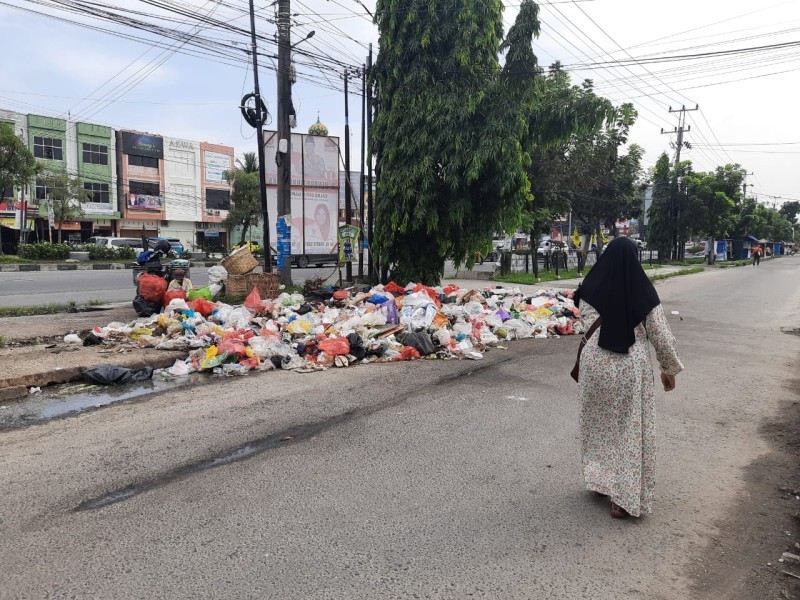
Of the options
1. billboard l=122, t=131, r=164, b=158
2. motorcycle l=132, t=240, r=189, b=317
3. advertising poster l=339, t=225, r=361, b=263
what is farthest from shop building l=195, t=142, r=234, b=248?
motorcycle l=132, t=240, r=189, b=317

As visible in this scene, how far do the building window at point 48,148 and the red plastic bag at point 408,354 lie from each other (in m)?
38.5

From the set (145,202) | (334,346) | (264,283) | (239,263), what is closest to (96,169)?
(145,202)

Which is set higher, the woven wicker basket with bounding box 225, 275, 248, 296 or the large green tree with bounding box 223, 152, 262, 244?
the large green tree with bounding box 223, 152, 262, 244

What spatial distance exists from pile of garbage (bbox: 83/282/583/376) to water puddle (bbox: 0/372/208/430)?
→ 0.44m

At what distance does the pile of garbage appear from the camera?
24.9 ft

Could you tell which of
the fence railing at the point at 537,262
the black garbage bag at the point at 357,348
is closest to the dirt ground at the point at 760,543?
the black garbage bag at the point at 357,348

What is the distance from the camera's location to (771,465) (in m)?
4.35

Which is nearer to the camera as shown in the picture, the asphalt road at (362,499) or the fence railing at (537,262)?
the asphalt road at (362,499)

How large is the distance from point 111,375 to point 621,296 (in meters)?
5.76

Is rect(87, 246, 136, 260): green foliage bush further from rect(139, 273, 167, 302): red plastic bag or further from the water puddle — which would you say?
the water puddle

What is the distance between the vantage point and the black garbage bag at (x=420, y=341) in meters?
8.29

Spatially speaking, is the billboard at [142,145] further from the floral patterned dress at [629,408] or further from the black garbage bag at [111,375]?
the floral patterned dress at [629,408]

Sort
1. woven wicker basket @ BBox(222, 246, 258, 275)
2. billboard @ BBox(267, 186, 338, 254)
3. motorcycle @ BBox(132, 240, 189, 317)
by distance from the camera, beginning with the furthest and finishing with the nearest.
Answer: billboard @ BBox(267, 186, 338, 254) → woven wicker basket @ BBox(222, 246, 258, 275) → motorcycle @ BBox(132, 240, 189, 317)

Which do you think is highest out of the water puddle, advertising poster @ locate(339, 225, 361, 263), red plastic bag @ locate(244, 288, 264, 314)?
advertising poster @ locate(339, 225, 361, 263)
